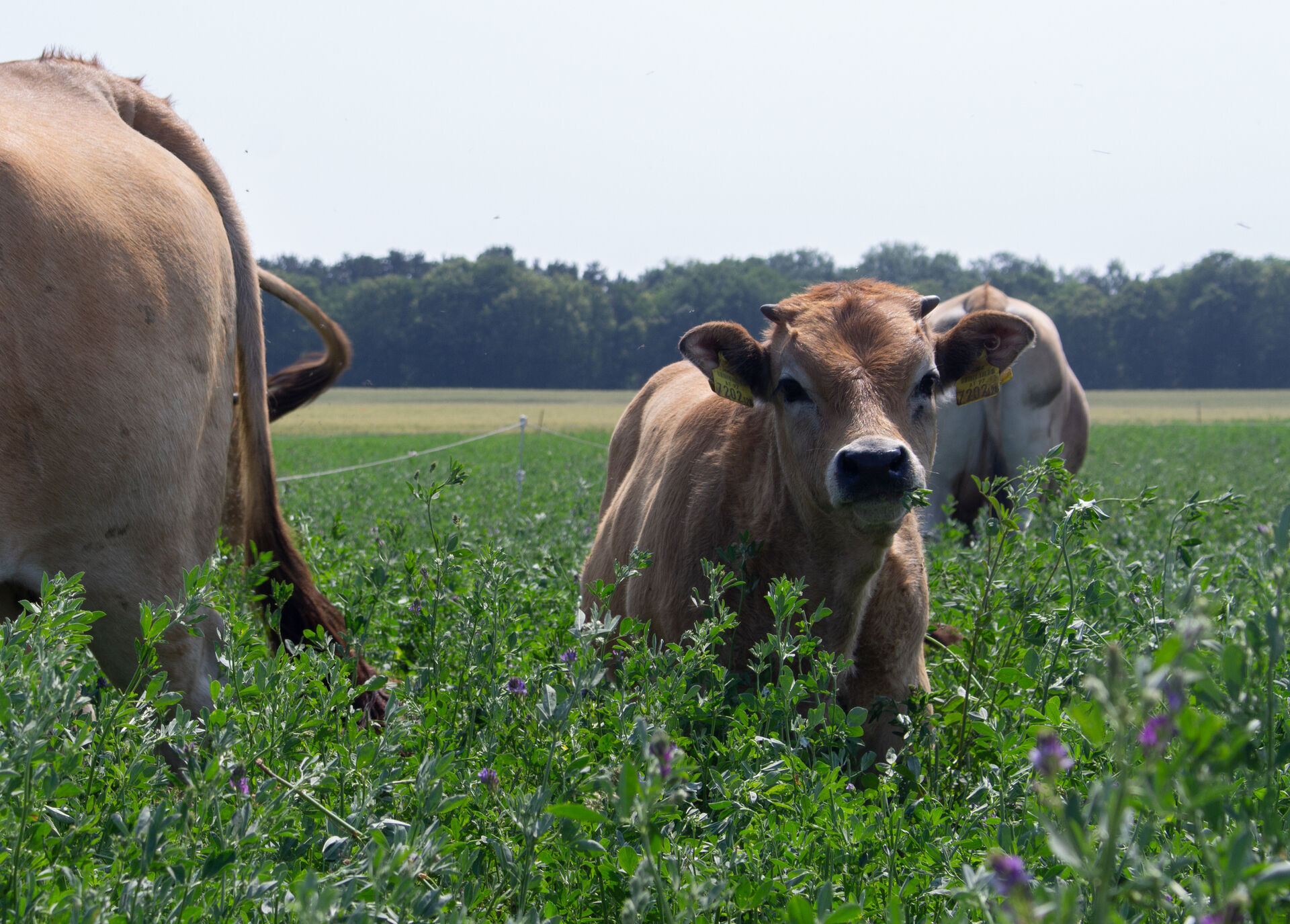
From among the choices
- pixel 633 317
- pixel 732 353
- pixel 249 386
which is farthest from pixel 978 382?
pixel 633 317

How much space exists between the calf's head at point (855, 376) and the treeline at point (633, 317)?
62.0 meters

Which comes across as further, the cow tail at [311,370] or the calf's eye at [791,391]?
the cow tail at [311,370]

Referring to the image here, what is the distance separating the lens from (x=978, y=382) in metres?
4.29

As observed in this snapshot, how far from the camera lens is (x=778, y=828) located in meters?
1.85

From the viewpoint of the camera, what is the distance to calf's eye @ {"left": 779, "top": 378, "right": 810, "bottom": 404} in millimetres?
3753

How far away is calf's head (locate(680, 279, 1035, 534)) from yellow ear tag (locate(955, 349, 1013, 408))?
43 mm

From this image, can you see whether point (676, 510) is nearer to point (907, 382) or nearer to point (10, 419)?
point (907, 382)

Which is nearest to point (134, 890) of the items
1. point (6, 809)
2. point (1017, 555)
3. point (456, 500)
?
point (6, 809)

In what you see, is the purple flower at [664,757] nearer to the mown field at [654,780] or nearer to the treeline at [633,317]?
the mown field at [654,780]

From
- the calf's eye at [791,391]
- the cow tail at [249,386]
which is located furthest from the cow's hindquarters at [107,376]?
the calf's eye at [791,391]

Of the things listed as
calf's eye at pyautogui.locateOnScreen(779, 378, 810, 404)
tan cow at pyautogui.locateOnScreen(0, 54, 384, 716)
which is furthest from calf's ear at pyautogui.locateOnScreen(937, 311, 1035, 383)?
tan cow at pyautogui.locateOnScreen(0, 54, 384, 716)

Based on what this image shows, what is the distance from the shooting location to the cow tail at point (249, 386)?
3.75m

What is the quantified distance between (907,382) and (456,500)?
31.9 feet

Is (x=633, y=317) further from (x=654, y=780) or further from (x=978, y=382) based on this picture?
(x=654, y=780)
